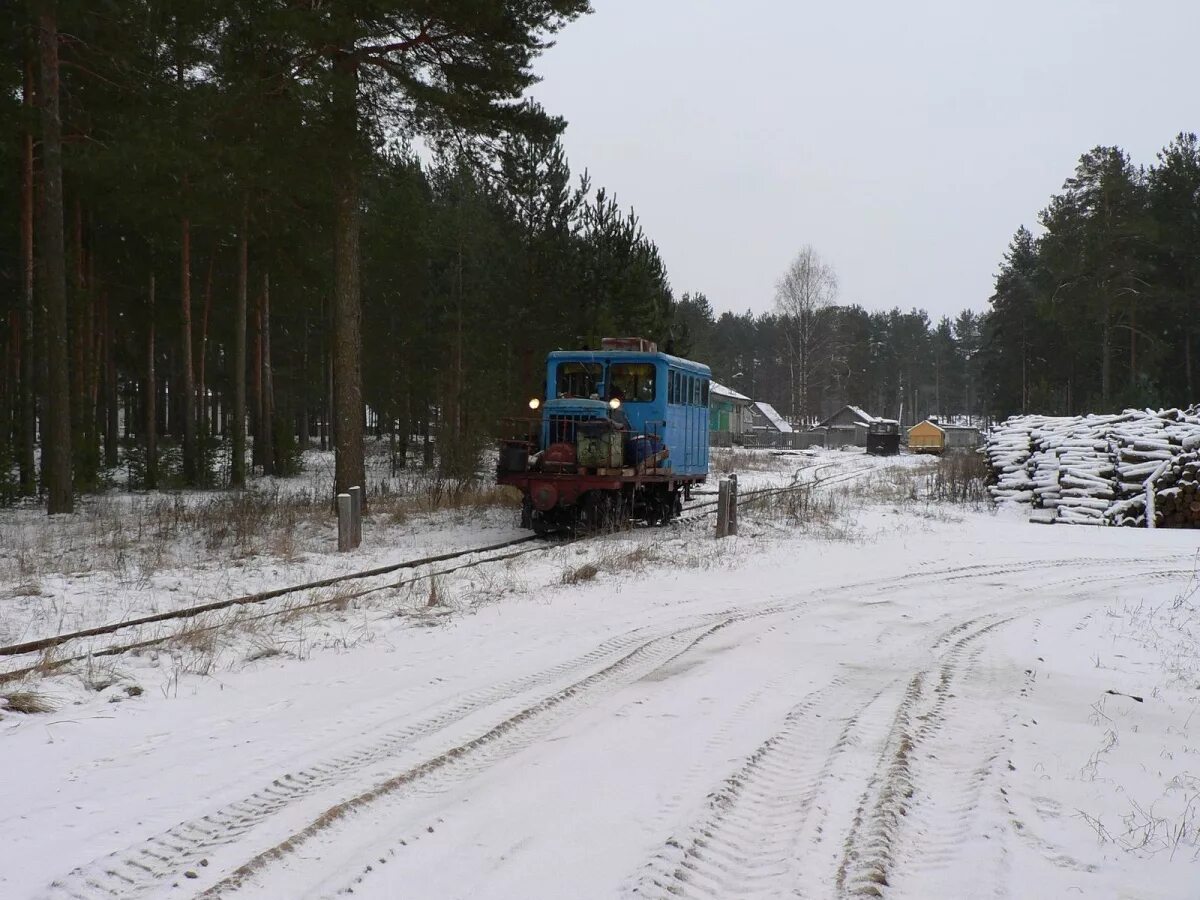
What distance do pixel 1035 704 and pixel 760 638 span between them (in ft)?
7.28

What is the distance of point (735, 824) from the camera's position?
365cm

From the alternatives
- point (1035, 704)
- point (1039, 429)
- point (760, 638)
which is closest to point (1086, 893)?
point (1035, 704)

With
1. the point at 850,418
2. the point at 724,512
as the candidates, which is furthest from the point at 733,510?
the point at 850,418

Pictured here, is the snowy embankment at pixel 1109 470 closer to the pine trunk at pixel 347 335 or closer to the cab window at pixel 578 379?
the cab window at pixel 578 379

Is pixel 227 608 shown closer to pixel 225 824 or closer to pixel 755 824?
pixel 225 824

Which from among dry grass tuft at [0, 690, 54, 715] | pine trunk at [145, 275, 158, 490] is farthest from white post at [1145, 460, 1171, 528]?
pine trunk at [145, 275, 158, 490]

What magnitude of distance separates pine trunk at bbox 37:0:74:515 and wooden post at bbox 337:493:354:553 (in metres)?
6.53

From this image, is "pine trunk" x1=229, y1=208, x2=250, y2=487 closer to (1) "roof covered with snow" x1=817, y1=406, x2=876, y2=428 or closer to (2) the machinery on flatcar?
(2) the machinery on flatcar

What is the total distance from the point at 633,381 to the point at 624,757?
11.6 m

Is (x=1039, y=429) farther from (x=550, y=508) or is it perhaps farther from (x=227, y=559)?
(x=227, y=559)

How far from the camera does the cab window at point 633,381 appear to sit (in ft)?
51.3

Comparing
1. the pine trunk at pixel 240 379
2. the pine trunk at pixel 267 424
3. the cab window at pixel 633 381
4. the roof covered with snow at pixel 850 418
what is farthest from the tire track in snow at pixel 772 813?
the roof covered with snow at pixel 850 418

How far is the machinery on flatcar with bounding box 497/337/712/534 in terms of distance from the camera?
14.5 metres

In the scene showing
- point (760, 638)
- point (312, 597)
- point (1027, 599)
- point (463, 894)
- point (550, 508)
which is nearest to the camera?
point (463, 894)
